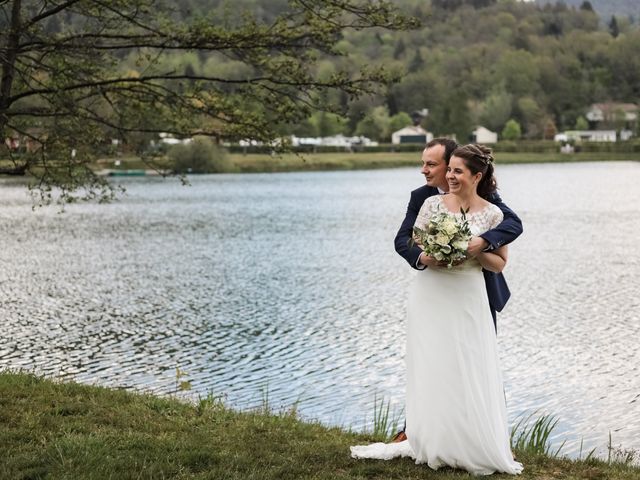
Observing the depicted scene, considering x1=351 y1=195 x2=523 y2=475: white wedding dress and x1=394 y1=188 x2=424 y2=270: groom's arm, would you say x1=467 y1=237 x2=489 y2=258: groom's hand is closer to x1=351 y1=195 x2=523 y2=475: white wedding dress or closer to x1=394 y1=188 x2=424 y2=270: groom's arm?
x1=351 y1=195 x2=523 y2=475: white wedding dress

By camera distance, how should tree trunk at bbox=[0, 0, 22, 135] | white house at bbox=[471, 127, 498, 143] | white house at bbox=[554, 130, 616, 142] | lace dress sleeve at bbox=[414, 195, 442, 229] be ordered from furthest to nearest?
white house at bbox=[554, 130, 616, 142], white house at bbox=[471, 127, 498, 143], tree trunk at bbox=[0, 0, 22, 135], lace dress sleeve at bbox=[414, 195, 442, 229]

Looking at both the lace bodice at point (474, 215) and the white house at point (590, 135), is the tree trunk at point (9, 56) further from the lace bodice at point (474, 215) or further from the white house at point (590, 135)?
the white house at point (590, 135)

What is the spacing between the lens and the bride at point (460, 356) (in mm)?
6887

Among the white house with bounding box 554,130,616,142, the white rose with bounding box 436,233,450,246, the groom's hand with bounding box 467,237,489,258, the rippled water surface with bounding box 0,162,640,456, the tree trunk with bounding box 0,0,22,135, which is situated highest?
the white house with bounding box 554,130,616,142

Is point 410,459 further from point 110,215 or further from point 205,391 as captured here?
point 110,215

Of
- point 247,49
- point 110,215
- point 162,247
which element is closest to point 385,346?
point 247,49

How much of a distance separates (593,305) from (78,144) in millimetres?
15272

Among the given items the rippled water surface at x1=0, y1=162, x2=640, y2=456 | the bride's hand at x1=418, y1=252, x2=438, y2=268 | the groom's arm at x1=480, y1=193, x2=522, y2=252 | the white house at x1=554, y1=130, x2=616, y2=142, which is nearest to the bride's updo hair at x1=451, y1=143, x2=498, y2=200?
the groom's arm at x1=480, y1=193, x2=522, y2=252

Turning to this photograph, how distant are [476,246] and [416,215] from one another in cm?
71

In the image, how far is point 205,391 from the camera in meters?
14.8

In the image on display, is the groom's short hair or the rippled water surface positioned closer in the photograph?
the groom's short hair

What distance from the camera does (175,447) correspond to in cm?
759

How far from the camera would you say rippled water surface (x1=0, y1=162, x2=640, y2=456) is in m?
14.8

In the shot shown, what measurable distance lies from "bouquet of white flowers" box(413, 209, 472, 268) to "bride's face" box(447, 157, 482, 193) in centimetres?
31
